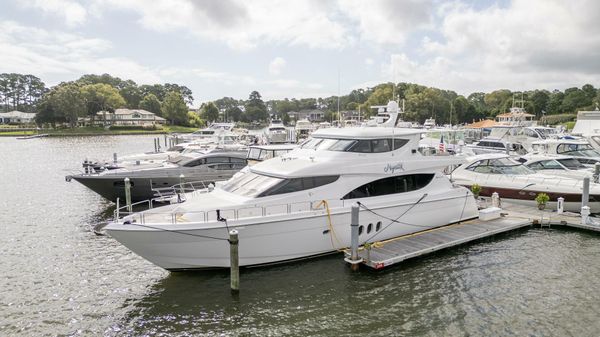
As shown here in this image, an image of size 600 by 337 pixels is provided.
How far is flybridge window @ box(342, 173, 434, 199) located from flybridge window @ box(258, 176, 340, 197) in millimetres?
808

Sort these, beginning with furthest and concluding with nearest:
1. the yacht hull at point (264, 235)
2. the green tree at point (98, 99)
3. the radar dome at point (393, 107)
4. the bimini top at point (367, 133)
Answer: the green tree at point (98, 99) → the radar dome at point (393, 107) → the bimini top at point (367, 133) → the yacht hull at point (264, 235)

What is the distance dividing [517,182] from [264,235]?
39.8ft

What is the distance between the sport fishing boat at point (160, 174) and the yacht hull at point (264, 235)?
26.6 feet

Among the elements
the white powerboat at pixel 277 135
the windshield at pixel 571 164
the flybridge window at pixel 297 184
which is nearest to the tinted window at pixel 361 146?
A: the flybridge window at pixel 297 184

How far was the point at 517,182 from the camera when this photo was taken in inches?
685

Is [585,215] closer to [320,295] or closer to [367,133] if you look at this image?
[367,133]

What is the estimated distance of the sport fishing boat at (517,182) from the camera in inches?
635

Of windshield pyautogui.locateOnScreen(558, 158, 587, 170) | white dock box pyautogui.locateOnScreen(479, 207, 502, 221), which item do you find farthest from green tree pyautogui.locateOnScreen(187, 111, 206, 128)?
white dock box pyautogui.locateOnScreen(479, 207, 502, 221)

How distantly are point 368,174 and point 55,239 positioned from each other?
1159cm

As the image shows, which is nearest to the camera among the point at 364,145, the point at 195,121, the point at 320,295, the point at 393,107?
the point at 320,295

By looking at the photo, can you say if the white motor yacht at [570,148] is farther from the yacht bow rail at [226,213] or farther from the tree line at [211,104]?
the tree line at [211,104]

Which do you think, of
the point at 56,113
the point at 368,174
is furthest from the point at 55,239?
the point at 56,113

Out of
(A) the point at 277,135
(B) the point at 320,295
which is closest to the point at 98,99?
(A) the point at 277,135

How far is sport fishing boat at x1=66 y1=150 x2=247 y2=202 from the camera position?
19094 mm
